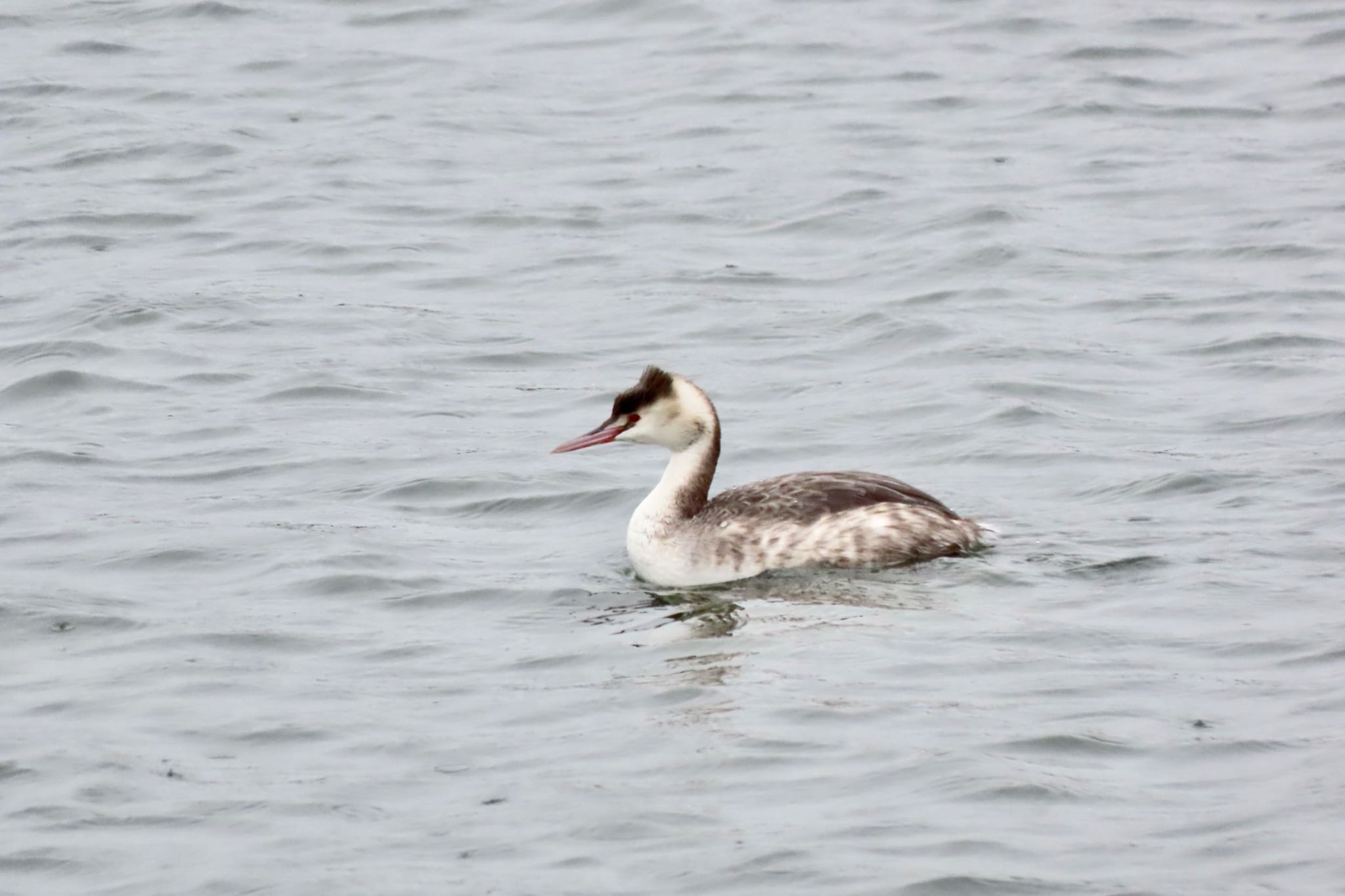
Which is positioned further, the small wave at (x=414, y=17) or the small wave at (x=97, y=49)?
the small wave at (x=414, y=17)

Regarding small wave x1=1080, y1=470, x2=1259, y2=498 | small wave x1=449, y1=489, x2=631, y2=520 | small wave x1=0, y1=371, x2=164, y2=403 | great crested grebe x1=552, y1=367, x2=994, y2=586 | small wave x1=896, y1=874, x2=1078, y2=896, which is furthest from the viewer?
small wave x1=0, y1=371, x2=164, y2=403

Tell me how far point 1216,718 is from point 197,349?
332 inches

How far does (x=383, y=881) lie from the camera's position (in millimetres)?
7574

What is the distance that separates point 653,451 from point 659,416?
8.73 feet

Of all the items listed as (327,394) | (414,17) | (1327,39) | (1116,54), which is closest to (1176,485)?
(327,394)

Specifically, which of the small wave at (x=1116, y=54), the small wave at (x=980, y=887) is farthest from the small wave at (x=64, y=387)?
the small wave at (x=1116, y=54)

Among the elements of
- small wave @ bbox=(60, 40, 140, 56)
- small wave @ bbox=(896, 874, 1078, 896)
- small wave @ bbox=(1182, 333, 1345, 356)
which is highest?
small wave @ bbox=(60, 40, 140, 56)

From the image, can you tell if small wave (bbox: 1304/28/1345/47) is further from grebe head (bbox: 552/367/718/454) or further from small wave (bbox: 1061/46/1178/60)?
grebe head (bbox: 552/367/718/454)

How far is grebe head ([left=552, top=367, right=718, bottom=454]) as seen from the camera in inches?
453

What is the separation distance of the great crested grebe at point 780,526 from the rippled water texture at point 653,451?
0.15m

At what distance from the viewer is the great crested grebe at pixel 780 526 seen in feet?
36.6

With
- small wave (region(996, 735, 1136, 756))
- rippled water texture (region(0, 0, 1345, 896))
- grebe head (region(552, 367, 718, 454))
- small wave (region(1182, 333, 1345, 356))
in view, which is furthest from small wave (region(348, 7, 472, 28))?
small wave (region(996, 735, 1136, 756))

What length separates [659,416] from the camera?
37.9 ft

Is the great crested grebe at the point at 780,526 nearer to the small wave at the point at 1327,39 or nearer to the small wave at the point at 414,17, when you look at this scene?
the small wave at the point at 1327,39
